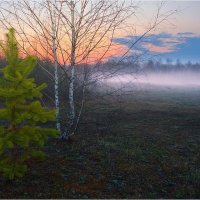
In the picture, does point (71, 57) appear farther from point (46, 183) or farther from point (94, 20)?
point (46, 183)

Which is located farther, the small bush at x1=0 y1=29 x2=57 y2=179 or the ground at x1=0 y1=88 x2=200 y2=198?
the ground at x1=0 y1=88 x2=200 y2=198

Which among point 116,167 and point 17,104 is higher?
point 17,104

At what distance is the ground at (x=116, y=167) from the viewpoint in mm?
9258

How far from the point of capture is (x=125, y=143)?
49.1ft

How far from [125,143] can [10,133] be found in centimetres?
731

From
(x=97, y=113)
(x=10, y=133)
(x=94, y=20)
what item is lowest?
(x=97, y=113)

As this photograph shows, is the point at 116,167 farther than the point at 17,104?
Yes

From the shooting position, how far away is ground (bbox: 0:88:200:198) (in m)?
9.26

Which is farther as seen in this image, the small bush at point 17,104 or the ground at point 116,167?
the ground at point 116,167

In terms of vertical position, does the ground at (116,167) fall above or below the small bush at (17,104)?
below

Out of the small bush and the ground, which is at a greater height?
the small bush

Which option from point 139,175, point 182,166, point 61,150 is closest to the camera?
point 139,175

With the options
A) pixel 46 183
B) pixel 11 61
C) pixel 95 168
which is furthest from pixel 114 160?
pixel 11 61

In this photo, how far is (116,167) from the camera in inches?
449
